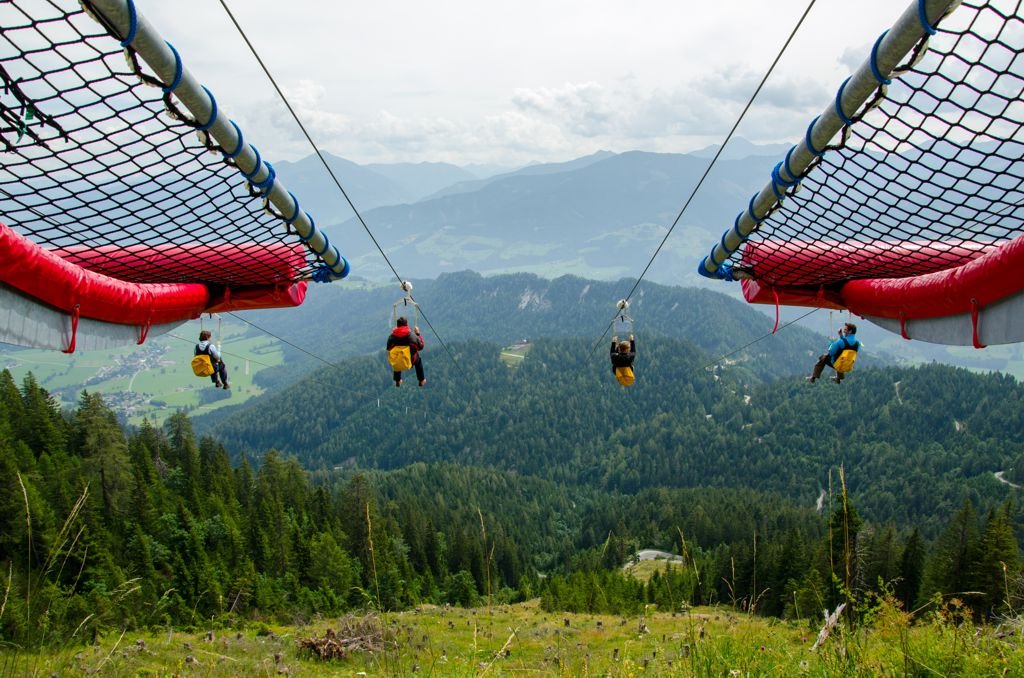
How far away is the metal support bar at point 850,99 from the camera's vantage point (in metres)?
2.90

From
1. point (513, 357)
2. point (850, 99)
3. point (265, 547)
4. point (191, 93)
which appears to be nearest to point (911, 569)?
point (265, 547)

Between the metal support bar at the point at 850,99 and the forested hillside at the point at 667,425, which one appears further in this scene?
the forested hillside at the point at 667,425

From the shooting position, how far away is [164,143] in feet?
12.9

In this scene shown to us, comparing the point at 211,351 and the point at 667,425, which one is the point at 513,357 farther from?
the point at 211,351

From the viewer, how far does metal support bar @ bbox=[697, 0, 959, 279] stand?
9.50 ft

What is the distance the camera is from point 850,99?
3586 millimetres

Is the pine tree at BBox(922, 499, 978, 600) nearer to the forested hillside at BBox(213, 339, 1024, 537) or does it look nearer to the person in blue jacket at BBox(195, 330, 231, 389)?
the person in blue jacket at BBox(195, 330, 231, 389)

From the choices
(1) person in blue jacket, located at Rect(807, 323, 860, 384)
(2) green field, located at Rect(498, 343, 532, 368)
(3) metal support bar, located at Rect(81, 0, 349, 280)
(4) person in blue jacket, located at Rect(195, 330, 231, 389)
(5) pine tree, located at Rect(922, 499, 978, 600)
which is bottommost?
(5) pine tree, located at Rect(922, 499, 978, 600)

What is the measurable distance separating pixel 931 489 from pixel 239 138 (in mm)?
120066

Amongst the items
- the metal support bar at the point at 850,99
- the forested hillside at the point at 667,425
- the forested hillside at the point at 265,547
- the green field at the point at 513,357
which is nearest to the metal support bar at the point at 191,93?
the metal support bar at the point at 850,99

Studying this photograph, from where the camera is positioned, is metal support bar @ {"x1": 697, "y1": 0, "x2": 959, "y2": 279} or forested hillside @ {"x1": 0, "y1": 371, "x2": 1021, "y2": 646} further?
forested hillside @ {"x1": 0, "y1": 371, "x2": 1021, "y2": 646}

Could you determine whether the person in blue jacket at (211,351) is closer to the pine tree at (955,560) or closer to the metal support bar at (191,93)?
the metal support bar at (191,93)

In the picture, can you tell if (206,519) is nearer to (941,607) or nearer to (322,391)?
(941,607)

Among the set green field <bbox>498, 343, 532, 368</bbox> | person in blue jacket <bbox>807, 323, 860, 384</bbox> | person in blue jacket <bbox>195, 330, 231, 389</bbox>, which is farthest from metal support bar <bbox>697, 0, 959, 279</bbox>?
green field <bbox>498, 343, 532, 368</bbox>
